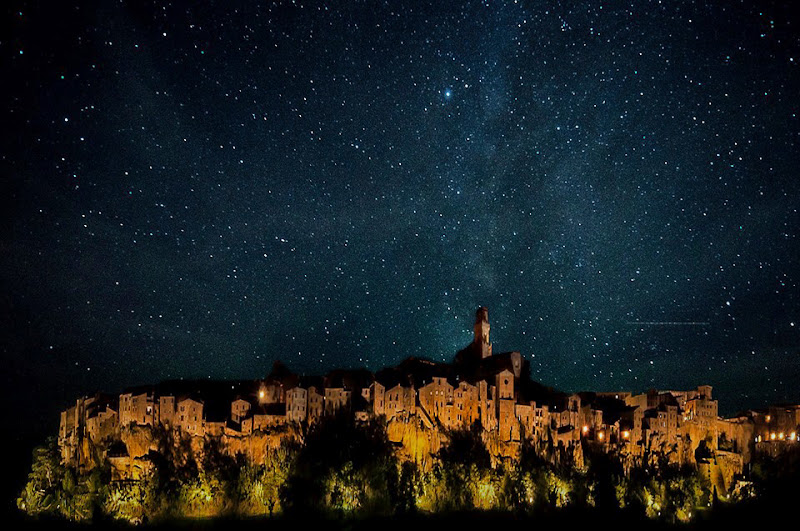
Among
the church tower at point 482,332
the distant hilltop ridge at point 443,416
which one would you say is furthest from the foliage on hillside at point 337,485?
the church tower at point 482,332

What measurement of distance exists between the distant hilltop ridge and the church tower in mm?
108

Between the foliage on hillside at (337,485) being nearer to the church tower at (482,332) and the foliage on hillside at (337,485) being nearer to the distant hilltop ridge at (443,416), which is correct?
the distant hilltop ridge at (443,416)

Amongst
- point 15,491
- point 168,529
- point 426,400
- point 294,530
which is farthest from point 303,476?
point 15,491

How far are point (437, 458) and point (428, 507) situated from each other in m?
4.16

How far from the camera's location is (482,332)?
70.7 m

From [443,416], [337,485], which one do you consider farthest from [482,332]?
[337,485]

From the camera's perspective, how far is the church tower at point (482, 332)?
70188mm

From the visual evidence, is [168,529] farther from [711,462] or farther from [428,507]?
[711,462]

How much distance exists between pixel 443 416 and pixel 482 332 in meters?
17.3

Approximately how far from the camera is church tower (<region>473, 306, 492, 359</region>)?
230 ft

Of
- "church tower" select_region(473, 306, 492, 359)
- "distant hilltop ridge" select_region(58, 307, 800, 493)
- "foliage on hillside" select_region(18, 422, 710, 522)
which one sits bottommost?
"foliage on hillside" select_region(18, 422, 710, 522)

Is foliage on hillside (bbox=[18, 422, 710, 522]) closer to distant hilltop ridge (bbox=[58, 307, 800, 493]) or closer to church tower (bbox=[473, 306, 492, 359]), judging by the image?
distant hilltop ridge (bbox=[58, 307, 800, 493])

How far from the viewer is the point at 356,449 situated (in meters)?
48.4

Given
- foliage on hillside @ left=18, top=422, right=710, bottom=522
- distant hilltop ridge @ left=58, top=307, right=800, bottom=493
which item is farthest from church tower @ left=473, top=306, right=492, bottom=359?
foliage on hillside @ left=18, top=422, right=710, bottom=522
